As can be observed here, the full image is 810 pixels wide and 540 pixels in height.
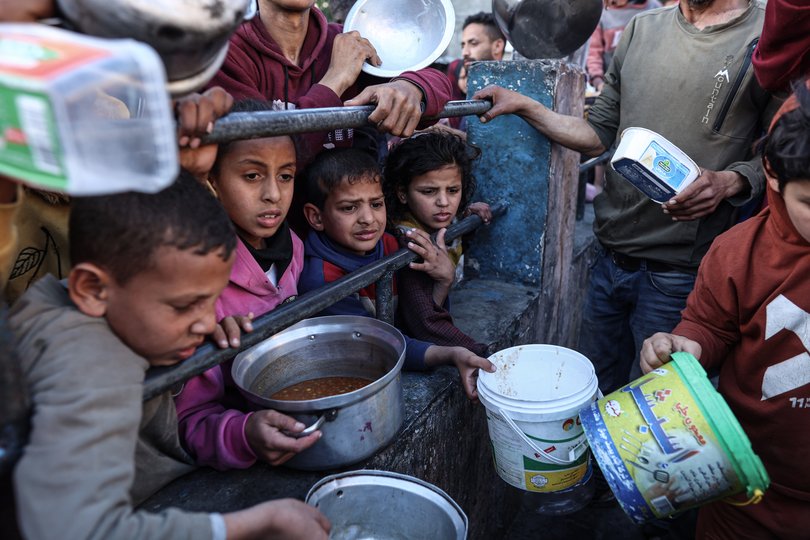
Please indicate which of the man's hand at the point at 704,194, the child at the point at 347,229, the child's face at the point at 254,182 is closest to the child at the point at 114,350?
the child's face at the point at 254,182

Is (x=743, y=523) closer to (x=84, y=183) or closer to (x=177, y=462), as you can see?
(x=177, y=462)

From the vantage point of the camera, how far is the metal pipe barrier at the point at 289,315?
1.17 m

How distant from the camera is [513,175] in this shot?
2908mm

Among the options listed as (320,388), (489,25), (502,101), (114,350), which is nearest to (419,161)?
(502,101)

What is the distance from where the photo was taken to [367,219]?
84.4 inches

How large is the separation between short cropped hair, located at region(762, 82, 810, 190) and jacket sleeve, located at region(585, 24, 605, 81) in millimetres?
5579

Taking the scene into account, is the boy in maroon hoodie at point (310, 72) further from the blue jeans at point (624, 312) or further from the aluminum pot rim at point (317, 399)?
the blue jeans at point (624, 312)

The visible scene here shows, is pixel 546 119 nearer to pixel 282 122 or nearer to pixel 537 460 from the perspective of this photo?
pixel 537 460

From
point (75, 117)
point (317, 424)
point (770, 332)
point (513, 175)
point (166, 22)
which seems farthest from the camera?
point (513, 175)

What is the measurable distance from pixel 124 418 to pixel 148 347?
0.68 ft

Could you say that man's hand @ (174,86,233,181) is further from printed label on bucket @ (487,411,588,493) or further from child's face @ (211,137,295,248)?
printed label on bucket @ (487,411,588,493)

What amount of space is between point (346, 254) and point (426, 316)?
406mm

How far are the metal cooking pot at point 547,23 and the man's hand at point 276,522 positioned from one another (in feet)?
7.90

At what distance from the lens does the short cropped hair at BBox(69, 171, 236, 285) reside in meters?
1.04
